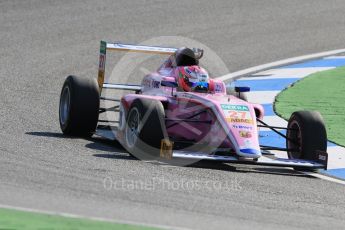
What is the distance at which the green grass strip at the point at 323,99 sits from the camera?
12094mm

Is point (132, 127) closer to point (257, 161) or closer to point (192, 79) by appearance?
point (192, 79)

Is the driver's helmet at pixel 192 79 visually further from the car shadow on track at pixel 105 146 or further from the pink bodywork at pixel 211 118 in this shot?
the car shadow on track at pixel 105 146

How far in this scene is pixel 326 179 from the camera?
9766 millimetres

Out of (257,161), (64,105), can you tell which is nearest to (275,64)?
(64,105)

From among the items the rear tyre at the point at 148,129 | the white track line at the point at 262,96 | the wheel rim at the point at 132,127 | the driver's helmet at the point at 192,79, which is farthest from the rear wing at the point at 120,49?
the white track line at the point at 262,96

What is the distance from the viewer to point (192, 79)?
35.6ft

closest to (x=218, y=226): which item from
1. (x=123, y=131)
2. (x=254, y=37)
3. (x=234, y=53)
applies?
(x=123, y=131)

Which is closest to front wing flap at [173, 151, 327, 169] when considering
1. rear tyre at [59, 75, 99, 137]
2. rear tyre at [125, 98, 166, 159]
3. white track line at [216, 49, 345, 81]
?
rear tyre at [125, 98, 166, 159]

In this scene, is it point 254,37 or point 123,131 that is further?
point 254,37

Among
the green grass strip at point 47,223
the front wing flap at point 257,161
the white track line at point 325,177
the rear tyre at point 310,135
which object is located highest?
the rear tyre at point 310,135

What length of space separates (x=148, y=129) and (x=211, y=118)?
2.32 feet

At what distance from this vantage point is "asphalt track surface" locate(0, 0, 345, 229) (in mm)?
7477

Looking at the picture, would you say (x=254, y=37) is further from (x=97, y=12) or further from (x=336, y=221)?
(x=336, y=221)

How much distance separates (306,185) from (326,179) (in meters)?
0.56
